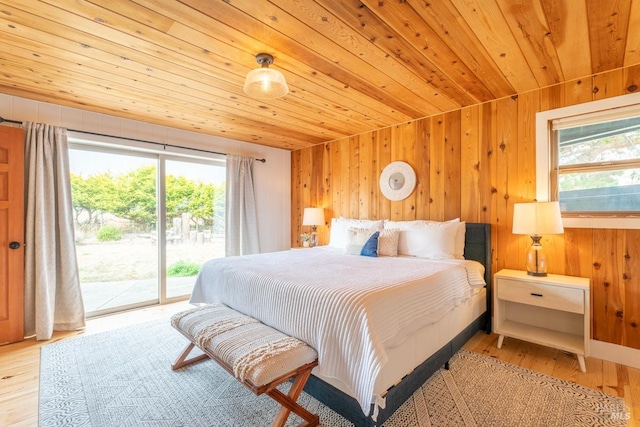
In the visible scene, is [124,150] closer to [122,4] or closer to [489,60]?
[122,4]

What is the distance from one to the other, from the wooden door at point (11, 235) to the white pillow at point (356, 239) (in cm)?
313

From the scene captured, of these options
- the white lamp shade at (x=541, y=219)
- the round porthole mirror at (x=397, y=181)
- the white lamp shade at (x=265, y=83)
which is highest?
the white lamp shade at (x=265, y=83)

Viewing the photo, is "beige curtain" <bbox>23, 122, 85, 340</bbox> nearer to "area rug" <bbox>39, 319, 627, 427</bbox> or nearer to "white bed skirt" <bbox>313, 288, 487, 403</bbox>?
"area rug" <bbox>39, 319, 627, 427</bbox>

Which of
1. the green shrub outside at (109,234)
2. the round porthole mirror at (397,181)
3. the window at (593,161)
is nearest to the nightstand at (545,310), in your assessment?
the window at (593,161)

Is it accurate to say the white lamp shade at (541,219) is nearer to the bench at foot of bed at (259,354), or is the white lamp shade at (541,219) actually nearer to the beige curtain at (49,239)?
the bench at foot of bed at (259,354)

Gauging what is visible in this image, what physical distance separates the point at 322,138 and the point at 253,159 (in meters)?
1.10

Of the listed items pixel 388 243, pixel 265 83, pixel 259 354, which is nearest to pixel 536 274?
pixel 388 243

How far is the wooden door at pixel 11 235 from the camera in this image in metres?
2.64

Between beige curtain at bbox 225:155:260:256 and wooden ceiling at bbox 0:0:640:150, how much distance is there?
1.31 m

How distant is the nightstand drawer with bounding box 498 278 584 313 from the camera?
2.21 metres

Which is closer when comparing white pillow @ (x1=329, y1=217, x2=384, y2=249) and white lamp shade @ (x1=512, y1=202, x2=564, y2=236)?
white lamp shade @ (x1=512, y1=202, x2=564, y2=236)

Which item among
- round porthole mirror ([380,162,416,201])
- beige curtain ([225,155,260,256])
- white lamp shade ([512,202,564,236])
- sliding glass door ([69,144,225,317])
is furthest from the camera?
beige curtain ([225,155,260,256])

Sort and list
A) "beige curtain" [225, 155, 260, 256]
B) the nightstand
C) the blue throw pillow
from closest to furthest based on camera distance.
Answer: the nightstand → the blue throw pillow → "beige curtain" [225, 155, 260, 256]

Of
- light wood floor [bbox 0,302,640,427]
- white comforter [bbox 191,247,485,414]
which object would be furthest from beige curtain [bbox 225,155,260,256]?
light wood floor [bbox 0,302,640,427]
